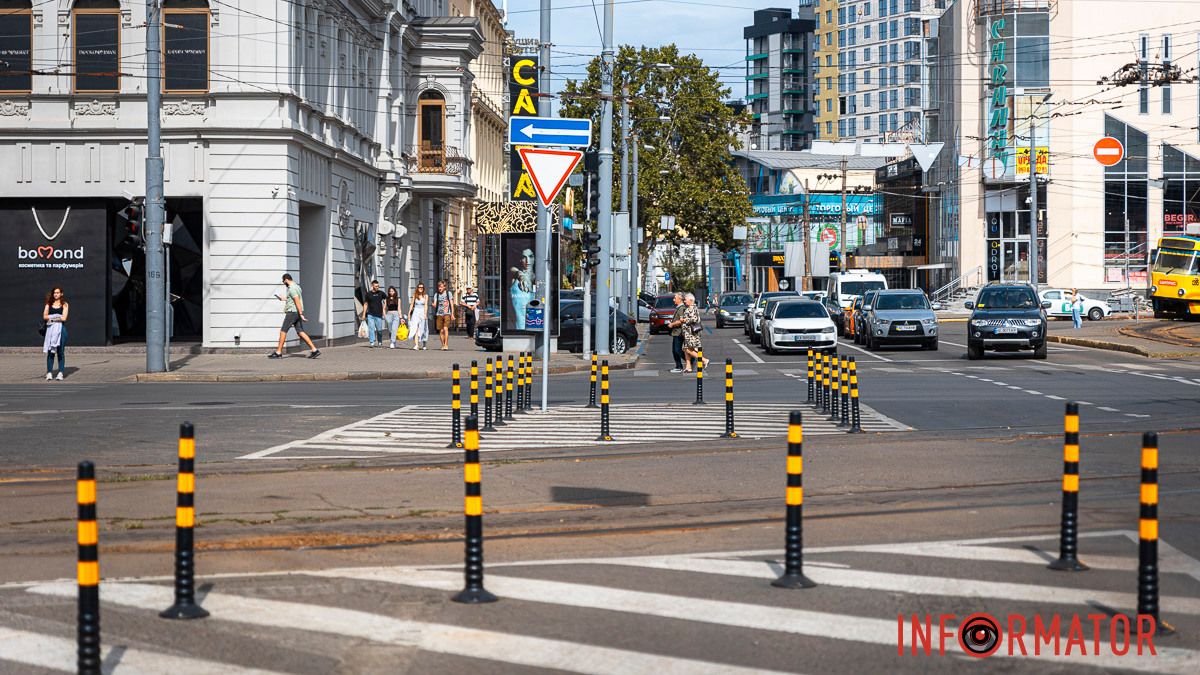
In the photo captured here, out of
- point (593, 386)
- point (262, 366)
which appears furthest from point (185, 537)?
point (262, 366)

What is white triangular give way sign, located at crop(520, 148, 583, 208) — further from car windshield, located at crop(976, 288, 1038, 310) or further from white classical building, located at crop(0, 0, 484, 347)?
car windshield, located at crop(976, 288, 1038, 310)

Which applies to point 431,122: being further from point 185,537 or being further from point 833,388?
point 185,537

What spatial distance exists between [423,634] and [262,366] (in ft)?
82.5

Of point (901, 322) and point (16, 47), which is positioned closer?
point (16, 47)

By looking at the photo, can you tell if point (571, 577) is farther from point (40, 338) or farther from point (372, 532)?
point (40, 338)

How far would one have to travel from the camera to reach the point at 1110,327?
54.7m

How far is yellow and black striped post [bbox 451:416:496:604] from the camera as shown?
24.2ft

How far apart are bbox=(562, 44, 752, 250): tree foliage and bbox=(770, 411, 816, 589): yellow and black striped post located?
63.7m

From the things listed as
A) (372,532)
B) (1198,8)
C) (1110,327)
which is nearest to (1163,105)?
(1198,8)

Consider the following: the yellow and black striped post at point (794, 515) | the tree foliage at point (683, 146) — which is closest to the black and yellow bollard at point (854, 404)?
the yellow and black striped post at point (794, 515)

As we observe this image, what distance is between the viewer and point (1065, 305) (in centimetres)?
6588

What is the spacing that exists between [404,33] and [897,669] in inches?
1774

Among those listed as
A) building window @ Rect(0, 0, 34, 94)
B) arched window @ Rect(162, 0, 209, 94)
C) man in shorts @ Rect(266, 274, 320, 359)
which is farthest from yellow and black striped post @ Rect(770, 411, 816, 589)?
building window @ Rect(0, 0, 34, 94)

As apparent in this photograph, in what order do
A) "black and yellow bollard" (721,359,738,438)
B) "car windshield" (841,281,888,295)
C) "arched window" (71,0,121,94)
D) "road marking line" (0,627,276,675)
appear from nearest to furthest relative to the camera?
"road marking line" (0,627,276,675) → "black and yellow bollard" (721,359,738,438) → "arched window" (71,0,121,94) → "car windshield" (841,281,888,295)
